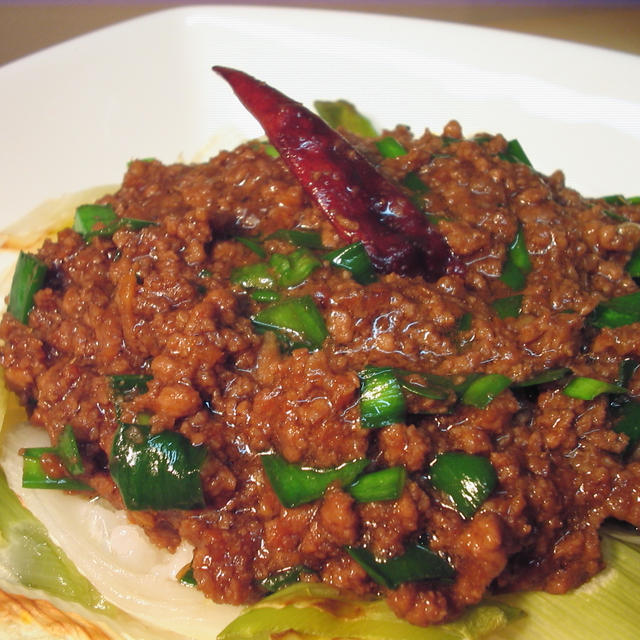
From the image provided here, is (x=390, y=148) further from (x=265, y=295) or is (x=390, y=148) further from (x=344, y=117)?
(x=344, y=117)

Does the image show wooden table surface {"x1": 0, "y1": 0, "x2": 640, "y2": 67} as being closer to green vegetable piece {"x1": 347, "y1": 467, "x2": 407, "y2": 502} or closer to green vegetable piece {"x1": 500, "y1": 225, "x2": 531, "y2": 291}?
green vegetable piece {"x1": 500, "y1": 225, "x2": 531, "y2": 291}

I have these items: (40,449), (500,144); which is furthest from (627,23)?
(40,449)

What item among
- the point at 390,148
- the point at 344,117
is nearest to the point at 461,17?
the point at 344,117

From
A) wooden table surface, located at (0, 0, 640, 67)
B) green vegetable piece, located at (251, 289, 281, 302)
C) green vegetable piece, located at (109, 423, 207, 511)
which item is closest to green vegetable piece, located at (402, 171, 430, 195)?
green vegetable piece, located at (251, 289, 281, 302)

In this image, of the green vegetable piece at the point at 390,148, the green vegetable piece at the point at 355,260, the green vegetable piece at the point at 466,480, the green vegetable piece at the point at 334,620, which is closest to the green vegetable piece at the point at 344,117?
the green vegetable piece at the point at 390,148

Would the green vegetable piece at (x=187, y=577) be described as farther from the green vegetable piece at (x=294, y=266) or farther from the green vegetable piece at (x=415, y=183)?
the green vegetable piece at (x=415, y=183)
